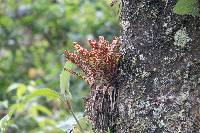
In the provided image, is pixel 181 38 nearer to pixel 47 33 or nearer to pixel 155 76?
pixel 155 76

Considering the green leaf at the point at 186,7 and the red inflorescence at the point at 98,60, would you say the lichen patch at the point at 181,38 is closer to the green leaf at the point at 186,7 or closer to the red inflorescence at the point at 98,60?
the green leaf at the point at 186,7

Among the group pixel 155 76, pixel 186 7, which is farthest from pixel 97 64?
pixel 186 7

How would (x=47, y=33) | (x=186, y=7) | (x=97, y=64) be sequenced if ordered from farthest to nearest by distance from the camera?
(x=47, y=33)
(x=97, y=64)
(x=186, y=7)

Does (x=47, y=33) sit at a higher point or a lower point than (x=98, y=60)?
higher

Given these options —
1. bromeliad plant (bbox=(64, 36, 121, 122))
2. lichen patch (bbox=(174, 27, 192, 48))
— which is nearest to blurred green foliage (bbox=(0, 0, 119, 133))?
bromeliad plant (bbox=(64, 36, 121, 122))

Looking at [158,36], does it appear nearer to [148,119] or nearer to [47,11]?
[148,119]


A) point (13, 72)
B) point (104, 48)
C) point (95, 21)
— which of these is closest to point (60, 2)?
point (95, 21)
